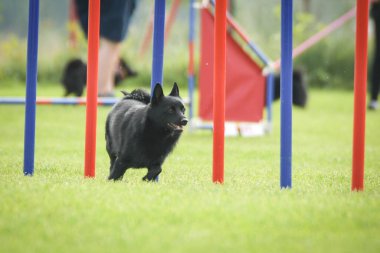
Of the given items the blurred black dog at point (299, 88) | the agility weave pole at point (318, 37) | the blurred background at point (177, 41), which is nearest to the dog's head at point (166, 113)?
the agility weave pole at point (318, 37)

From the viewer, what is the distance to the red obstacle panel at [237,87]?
7.86m

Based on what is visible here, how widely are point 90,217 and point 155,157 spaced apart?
1.20 m

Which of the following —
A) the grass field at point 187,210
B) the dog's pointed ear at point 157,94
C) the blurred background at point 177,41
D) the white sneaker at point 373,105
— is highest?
the blurred background at point 177,41

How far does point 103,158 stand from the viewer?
595 cm

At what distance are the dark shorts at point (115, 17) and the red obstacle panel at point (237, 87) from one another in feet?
3.22

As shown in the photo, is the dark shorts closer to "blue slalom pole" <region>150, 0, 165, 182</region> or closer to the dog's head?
"blue slalom pole" <region>150, 0, 165, 182</region>

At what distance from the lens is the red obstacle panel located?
7.86 metres

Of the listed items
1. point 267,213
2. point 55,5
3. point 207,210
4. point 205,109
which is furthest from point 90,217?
point 55,5

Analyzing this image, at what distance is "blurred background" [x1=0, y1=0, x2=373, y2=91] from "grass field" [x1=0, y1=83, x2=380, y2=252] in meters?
11.6

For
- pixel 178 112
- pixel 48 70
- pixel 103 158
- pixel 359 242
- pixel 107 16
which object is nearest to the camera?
pixel 359 242

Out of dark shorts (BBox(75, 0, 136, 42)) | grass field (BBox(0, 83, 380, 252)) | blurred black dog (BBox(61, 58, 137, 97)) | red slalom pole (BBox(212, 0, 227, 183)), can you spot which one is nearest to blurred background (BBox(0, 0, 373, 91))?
blurred black dog (BBox(61, 58, 137, 97))

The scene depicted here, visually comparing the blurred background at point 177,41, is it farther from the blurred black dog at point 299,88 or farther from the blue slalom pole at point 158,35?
the blue slalom pole at point 158,35

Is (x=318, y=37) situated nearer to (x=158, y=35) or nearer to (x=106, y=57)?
(x=106, y=57)

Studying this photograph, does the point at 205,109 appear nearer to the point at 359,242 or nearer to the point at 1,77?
the point at 359,242
